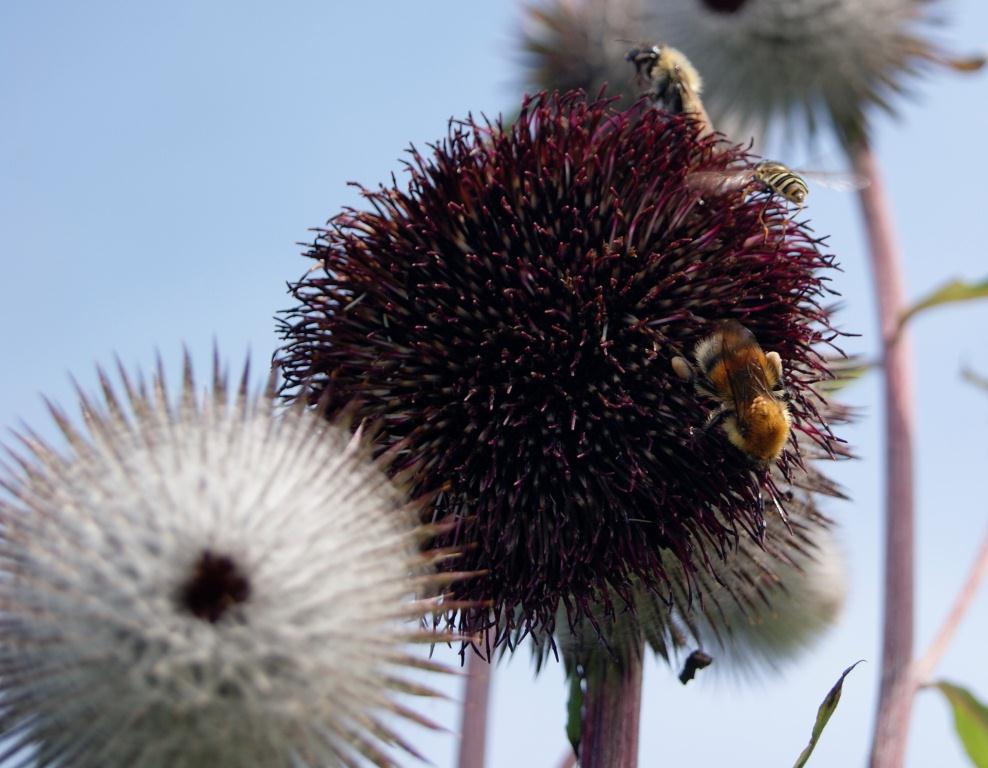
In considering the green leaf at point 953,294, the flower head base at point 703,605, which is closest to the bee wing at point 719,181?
the flower head base at point 703,605

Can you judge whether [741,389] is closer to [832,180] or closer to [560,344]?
[560,344]

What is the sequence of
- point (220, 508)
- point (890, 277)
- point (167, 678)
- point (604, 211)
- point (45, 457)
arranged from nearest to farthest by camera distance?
point (167, 678) → point (220, 508) → point (45, 457) → point (604, 211) → point (890, 277)

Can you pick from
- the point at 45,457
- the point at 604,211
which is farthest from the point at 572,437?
the point at 45,457

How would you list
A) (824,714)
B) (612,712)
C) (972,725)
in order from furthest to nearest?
(972,725) → (612,712) → (824,714)

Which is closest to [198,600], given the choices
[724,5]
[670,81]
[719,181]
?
[719,181]

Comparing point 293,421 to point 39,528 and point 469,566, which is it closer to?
point 39,528

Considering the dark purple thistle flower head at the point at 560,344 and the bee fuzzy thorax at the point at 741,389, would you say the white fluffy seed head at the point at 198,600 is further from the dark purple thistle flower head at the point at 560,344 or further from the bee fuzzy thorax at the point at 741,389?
the bee fuzzy thorax at the point at 741,389
